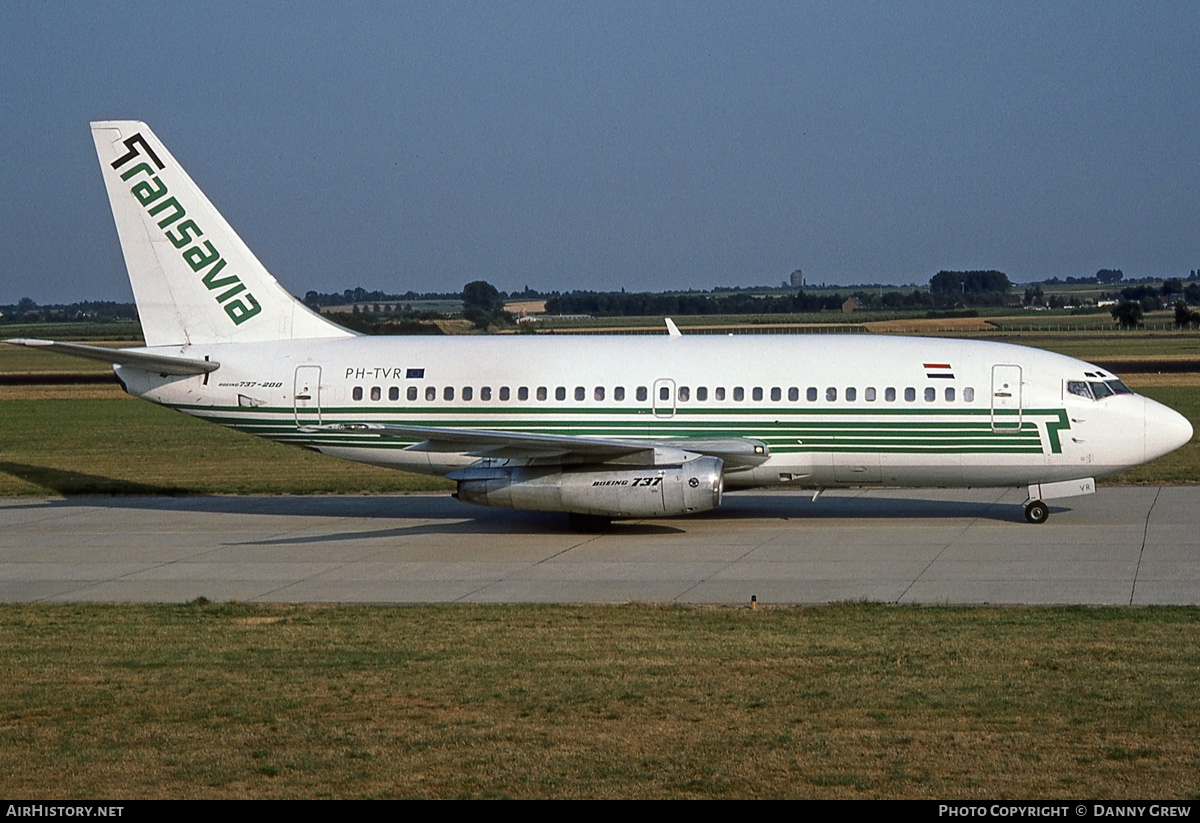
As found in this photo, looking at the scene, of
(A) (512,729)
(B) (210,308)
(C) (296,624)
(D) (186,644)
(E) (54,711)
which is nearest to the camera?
(A) (512,729)

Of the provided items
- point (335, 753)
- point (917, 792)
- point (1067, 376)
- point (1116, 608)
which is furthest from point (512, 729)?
point (1067, 376)

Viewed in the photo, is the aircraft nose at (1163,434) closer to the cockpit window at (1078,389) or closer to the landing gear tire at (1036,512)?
the cockpit window at (1078,389)

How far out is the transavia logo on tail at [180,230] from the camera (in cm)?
2611

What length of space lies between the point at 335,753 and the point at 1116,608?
10.1m

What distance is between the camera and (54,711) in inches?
478

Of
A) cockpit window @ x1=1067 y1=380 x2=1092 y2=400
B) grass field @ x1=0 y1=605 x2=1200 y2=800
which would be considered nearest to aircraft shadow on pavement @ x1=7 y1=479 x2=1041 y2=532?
cockpit window @ x1=1067 y1=380 x2=1092 y2=400

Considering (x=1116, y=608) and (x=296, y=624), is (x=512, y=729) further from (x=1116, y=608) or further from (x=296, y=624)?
(x=1116, y=608)

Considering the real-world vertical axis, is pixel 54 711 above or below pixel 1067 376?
below

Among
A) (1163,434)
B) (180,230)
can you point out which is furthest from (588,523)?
(1163,434)

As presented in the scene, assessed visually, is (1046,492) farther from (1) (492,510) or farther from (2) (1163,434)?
(1) (492,510)

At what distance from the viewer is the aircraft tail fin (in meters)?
26.1

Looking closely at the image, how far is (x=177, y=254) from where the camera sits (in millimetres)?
Result: 26188

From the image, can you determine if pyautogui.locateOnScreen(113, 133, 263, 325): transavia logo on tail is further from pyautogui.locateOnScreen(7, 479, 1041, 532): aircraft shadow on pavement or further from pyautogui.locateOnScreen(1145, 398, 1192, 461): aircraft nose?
pyautogui.locateOnScreen(1145, 398, 1192, 461): aircraft nose

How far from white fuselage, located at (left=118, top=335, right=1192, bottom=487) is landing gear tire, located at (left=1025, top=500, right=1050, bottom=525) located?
1.79ft
